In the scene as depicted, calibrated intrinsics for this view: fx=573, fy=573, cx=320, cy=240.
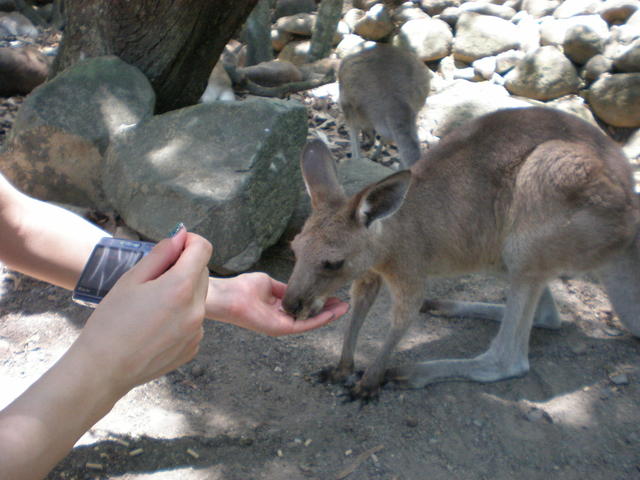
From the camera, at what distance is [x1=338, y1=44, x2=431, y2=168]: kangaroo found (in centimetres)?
440

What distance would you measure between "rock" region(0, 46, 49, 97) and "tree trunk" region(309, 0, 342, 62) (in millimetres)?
3930

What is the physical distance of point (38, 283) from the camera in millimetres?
3000

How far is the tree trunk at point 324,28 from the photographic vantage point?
7.72 metres

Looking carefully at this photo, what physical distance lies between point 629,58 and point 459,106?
91.2 inches

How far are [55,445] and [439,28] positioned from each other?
330 inches

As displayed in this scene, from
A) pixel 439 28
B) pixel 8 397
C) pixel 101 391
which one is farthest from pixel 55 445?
pixel 439 28

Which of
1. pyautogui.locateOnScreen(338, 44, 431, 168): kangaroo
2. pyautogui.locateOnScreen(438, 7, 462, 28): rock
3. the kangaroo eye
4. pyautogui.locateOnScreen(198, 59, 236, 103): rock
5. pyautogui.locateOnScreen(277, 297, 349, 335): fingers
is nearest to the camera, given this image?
pyautogui.locateOnScreen(277, 297, 349, 335): fingers

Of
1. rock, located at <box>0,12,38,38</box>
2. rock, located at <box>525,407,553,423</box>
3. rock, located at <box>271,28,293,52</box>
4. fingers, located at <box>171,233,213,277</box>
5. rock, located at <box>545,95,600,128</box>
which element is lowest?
rock, located at <box>545,95,600,128</box>

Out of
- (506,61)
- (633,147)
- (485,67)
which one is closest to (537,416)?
(633,147)

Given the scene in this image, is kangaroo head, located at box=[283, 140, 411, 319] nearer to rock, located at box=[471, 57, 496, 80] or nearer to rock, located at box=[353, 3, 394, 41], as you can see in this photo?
rock, located at box=[471, 57, 496, 80]

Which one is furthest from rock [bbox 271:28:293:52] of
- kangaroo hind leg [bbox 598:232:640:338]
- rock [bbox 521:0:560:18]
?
kangaroo hind leg [bbox 598:232:640:338]

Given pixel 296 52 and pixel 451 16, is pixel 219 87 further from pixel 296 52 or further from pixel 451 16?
pixel 451 16

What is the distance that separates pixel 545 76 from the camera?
6777mm

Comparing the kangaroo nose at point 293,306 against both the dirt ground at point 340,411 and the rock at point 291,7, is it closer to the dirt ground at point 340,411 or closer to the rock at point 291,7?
the dirt ground at point 340,411
